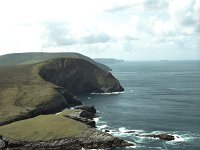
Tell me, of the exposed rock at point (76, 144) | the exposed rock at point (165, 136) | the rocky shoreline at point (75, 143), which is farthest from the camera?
the exposed rock at point (165, 136)

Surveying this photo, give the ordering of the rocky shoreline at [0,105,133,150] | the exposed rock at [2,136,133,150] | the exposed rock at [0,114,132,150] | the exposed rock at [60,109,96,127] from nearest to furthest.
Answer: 1. the exposed rock at [2,136,133,150]
2. the rocky shoreline at [0,105,133,150]
3. the exposed rock at [0,114,132,150]
4. the exposed rock at [60,109,96,127]

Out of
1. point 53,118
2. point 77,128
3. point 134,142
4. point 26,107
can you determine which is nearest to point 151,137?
point 134,142

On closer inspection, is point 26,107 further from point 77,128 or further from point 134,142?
point 134,142

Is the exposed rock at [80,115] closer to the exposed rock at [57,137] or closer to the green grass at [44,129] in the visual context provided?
the green grass at [44,129]

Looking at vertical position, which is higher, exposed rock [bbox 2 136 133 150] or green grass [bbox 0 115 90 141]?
green grass [bbox 0 115 90 141]

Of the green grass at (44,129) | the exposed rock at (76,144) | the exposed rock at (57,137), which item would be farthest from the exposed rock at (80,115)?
the exposed rock at (76,144)

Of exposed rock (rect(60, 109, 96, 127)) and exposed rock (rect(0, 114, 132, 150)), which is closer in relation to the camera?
exposed rock (rect(0, 114, 132, 150))

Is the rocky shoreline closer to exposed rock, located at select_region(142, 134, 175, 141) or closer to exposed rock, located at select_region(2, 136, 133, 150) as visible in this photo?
exposed rock, located at select_region(2, 136, 133, 150)

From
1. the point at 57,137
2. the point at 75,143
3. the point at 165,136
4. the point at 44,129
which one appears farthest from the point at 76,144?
the point at 165,136

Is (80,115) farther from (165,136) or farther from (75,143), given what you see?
(165,136)

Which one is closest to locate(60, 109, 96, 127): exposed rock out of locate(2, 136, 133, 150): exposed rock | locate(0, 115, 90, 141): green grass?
locate(0, 115, 90, 141): green grass

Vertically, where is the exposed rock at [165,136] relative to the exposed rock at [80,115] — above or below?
below
